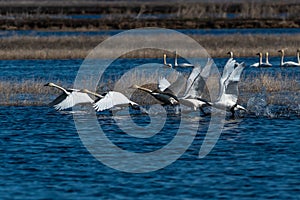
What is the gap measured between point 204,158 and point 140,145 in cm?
161

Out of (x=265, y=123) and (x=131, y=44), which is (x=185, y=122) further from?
(x=131, y=44)

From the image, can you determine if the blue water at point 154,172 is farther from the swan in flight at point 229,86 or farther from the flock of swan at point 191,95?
the swan in flight at point 229,86

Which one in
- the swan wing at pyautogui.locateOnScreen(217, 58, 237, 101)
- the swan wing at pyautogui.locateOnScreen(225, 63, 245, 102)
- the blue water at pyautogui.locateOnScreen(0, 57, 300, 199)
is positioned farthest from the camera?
the swan wing at pyautogui.locateOnScreen(217, 58, 237, 101)

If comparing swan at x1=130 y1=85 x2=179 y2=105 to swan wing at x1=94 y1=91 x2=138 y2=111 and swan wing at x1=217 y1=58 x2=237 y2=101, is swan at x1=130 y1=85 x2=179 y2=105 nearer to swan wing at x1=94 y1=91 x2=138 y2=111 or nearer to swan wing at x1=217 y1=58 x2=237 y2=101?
swan wing at x1=94 y1=91 x2=138 y2=111

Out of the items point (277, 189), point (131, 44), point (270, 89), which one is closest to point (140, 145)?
point (277, 189)

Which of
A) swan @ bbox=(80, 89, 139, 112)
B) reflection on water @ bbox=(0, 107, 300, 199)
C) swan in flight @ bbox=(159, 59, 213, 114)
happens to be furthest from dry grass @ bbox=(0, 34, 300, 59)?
reflection on water @ bbox=(0, 107, 300, 199)

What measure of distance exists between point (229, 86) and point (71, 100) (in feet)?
11.1

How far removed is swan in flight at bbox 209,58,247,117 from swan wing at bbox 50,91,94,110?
280 centimetres

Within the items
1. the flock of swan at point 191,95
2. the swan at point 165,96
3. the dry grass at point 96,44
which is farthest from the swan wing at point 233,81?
the dry grass at point 96,44

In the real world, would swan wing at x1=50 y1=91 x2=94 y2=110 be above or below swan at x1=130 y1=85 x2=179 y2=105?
below

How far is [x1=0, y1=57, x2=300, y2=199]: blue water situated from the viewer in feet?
34.0

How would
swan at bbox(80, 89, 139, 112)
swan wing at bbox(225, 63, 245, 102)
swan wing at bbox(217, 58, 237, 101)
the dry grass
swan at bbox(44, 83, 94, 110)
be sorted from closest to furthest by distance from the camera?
swan wing at bbox(225, 63, 245, 102) → swan wing at bbox(217, 58, 237, 101) → swan at bbox(80, 89, 139, 112) → swan at bbox(44, 83, 94, 110) → the dry grass

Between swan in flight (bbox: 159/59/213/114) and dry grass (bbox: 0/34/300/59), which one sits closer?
swan in flight (bbox: 159/59/213/114)

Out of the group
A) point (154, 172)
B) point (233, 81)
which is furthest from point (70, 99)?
point (154, 172)
